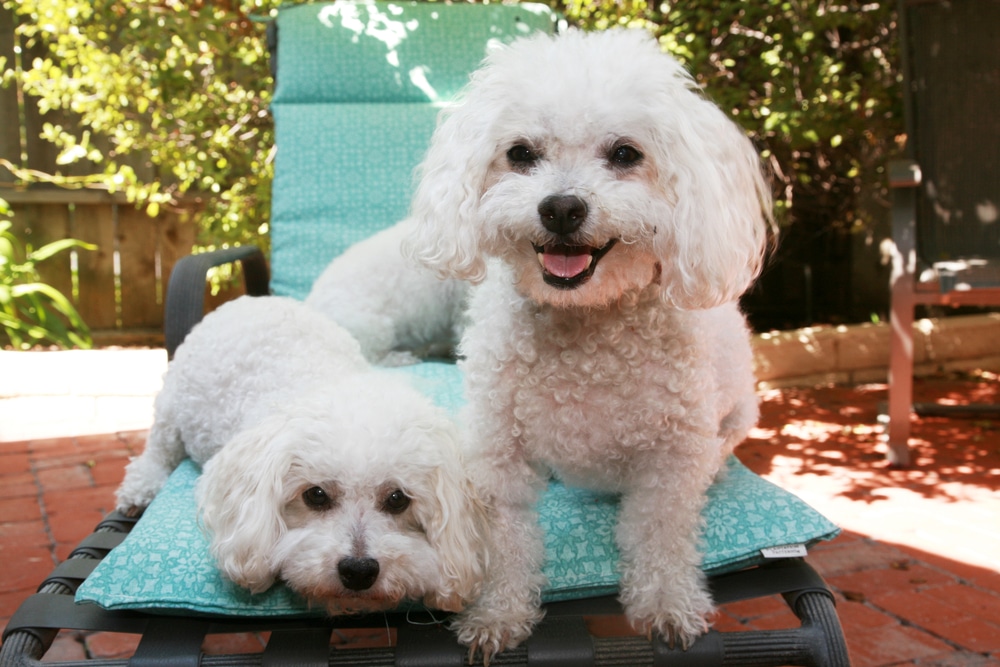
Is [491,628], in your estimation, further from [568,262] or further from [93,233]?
[93,233]

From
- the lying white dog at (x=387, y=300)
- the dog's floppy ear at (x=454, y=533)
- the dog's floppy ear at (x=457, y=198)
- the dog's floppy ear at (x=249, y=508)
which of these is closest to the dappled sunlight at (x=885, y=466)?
the lying white dog at (x=387, y=300)

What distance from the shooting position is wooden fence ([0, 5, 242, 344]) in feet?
17.3

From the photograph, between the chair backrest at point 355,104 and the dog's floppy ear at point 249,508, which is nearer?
the dog's floppy ear at point 249,508

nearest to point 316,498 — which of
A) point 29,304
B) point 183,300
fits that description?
point 183,300

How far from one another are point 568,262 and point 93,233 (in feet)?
15.4

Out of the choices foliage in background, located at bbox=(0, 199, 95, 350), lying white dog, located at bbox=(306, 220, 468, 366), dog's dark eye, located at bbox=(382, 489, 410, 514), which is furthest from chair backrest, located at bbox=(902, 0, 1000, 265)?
foliage in background, located at bbox=(0, 199, 95, 350)

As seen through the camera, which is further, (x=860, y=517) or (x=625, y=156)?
(x=860, y=517)

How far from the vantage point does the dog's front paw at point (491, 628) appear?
1495 millimetres

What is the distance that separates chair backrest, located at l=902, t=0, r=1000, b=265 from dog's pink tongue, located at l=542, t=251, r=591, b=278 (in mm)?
2908

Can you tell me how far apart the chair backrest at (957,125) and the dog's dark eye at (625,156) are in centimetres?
279

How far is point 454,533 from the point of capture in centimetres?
154

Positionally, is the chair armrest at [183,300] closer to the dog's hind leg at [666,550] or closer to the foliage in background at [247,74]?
the dog's hind leg at [666,550]

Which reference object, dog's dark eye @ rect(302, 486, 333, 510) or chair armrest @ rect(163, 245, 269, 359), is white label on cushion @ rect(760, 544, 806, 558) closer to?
dog's dark eye @ rect(302, 486, 333, 510)

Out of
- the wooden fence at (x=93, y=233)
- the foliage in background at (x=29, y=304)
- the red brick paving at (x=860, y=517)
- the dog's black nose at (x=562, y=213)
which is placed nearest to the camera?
the dog's black nose at (x=562, y=213)
